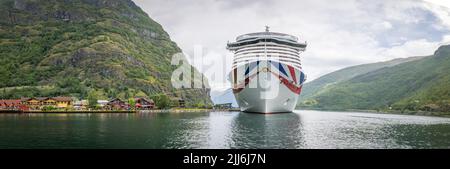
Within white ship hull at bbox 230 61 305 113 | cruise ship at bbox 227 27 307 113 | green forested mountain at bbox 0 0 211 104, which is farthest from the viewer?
green forested mountain at bbox 0 0 211 104

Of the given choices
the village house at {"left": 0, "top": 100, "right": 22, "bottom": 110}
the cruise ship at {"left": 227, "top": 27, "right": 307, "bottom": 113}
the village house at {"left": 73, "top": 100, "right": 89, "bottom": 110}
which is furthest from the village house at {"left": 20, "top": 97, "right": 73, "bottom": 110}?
the cruise ship at {"left": 227, "top": 27, "right": 307, "bottom": 113}

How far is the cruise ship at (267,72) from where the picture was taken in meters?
74.4

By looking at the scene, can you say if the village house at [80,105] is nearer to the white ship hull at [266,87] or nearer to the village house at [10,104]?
the village house at [10,104]

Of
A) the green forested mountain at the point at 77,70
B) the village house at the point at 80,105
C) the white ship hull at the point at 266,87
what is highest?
the green forested mountain at the point at 77,70

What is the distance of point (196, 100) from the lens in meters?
191

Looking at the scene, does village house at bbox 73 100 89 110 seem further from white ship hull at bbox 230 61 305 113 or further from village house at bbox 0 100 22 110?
white ship hull at bbox 230 61 305 113

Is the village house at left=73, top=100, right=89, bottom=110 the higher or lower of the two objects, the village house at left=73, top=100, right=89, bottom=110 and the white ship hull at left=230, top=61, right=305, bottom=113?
the lower

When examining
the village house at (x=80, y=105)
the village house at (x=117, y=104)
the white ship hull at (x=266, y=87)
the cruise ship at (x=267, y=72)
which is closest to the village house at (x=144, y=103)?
the village house at (x=117, y=104)

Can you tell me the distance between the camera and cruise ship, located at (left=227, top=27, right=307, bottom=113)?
74.4 metres

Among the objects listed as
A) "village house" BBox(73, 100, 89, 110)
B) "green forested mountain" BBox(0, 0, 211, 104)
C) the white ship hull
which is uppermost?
"green forested mountain" BBox(0, 0, 211, 104)

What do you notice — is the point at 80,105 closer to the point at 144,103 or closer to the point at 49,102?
the point at 49,102
